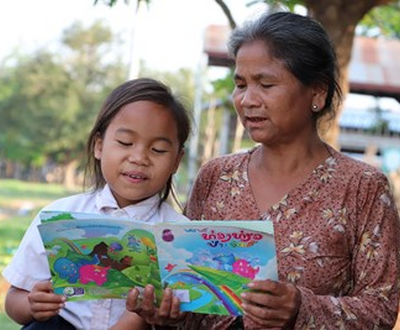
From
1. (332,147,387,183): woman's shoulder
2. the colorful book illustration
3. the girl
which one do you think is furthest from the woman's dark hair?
the colorful book illustration

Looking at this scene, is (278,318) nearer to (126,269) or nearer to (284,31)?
(126,269)

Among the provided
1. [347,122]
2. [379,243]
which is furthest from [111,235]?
[347,122]

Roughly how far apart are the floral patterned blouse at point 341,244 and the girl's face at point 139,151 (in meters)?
0.31

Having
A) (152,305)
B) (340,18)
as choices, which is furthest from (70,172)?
(152,305)

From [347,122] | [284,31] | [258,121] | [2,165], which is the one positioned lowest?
[2,165]

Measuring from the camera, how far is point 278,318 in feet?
7.75

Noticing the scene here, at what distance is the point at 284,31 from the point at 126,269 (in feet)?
3.10

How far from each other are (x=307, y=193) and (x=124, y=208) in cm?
61

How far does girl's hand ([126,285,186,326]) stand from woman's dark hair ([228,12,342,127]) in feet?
2.81

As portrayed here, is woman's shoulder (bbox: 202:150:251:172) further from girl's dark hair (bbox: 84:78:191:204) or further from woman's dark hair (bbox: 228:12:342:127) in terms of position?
woman's dark hair (bbox: 228:12:342:127)

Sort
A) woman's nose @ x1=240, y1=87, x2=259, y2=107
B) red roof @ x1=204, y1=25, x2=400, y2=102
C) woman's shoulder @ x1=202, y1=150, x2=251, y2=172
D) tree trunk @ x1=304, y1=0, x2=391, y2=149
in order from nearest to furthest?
woman's nose @ x1=240, y1=87, x2=259, y2=107, woman's shoulder @ x1=202, y1=150, x2=251, y2=172, tree trunk @ x1=304, y1=0, x2=391, y2=149, red roof @ x1=204, y1=25, x2=400, y2=102

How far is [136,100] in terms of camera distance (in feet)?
9.23

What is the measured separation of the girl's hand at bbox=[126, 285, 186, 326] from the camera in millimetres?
2441

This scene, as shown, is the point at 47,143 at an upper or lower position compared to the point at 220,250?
lower
